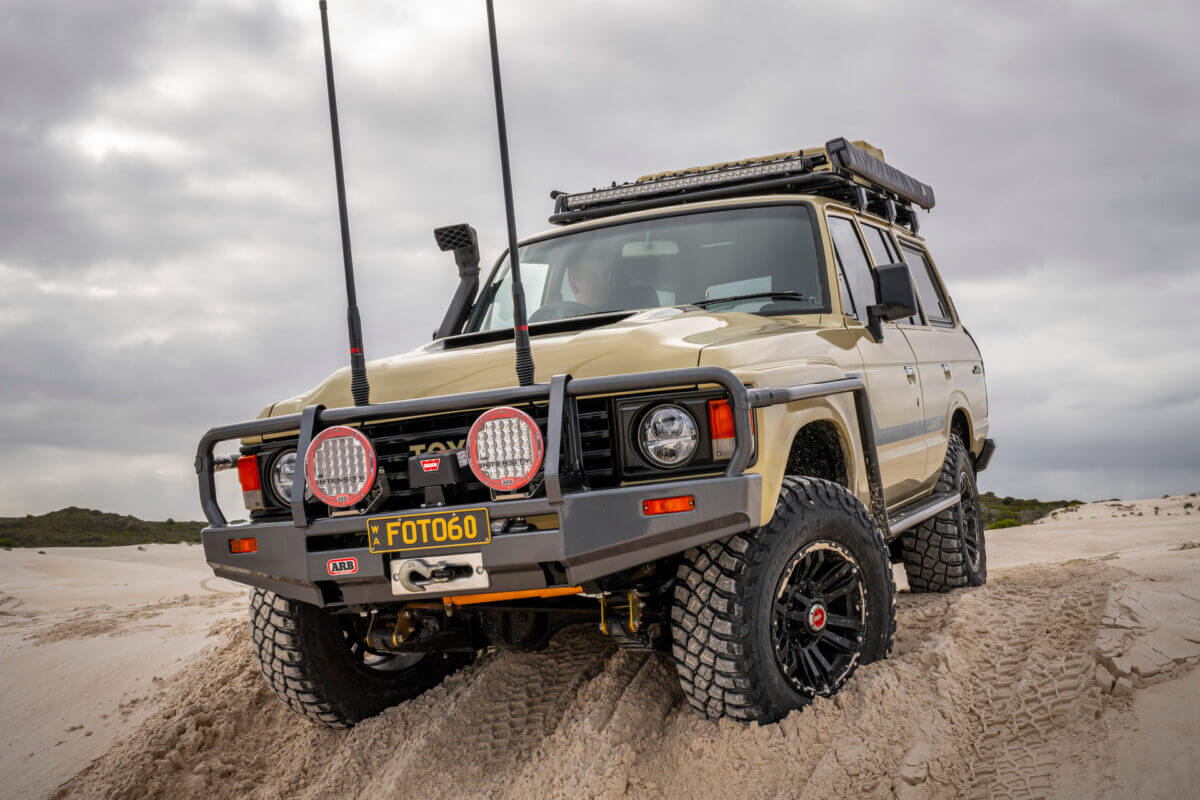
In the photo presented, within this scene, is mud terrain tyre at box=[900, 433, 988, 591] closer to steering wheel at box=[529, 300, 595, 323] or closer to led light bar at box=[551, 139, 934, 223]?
led light bar at box=[551, 139, 934, 223]

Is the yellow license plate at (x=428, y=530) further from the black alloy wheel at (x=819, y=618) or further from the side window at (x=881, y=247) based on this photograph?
the side window at (x=881, y=247)

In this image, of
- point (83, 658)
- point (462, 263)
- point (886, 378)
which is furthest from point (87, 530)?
point (886, 378)

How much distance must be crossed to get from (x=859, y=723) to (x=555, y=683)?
155cm

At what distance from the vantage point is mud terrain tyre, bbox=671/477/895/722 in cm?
348

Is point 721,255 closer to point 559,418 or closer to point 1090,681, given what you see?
point 559,418

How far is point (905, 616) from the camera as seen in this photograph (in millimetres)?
5414

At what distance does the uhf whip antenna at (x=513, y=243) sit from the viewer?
3.55m

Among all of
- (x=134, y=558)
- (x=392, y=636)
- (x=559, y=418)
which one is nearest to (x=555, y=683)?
(x=392, y=636)

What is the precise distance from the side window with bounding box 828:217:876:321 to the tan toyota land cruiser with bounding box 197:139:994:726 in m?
0.03

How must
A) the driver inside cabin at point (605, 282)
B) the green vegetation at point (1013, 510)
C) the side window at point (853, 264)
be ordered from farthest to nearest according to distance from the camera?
the green vegetation at point (1013, 510) → the side window at point (853, 264) → the driver inside cabin at point (605, 282)

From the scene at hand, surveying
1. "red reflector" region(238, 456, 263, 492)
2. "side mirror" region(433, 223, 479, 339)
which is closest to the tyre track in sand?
"red reflector" region(238, 456, 263, 492)

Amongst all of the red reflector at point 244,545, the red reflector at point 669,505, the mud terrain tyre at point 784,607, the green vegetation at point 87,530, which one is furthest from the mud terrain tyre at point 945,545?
the green vegetation at point 87,530

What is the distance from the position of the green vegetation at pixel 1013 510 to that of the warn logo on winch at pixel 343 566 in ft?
46.2

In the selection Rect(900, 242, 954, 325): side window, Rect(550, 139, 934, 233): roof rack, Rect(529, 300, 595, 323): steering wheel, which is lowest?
Rect(529, 300, 595, 323): steering wheel
